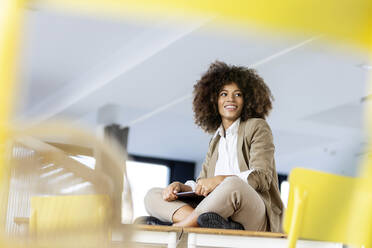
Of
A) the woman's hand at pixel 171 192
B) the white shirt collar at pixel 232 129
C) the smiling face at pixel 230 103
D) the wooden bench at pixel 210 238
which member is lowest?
the wooden bench at pixel 210 238

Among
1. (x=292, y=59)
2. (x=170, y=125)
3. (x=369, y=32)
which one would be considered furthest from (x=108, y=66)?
(x=369, y=32)

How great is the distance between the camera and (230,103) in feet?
4.82

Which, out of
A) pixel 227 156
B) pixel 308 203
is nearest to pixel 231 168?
pixel 227 156

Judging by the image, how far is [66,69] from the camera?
3.81 m

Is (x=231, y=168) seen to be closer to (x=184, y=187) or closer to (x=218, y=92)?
(x=184, y=187)

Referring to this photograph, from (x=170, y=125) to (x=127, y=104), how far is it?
1.13 m

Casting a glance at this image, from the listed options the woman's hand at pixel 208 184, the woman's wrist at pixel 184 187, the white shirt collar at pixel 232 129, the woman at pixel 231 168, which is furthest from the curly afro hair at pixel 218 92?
the woman's hand at pixel 208 184

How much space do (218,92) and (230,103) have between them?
0.10 metres

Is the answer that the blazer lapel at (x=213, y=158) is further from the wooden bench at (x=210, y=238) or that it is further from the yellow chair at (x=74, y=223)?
the yellow chair at (x=74, y=223)

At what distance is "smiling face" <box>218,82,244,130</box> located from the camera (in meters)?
1.45

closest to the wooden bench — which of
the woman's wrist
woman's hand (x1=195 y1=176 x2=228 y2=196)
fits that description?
woman's hand (x1=195 y1=176 x2=228 y2=196)

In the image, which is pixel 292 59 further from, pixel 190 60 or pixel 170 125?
pixel 170 125

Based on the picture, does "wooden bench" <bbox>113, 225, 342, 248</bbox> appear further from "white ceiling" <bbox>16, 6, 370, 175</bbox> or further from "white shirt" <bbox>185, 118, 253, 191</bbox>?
"white ceiling" <bbox>16, 6, 370, 175</bbox>

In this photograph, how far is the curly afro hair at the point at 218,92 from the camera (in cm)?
152
